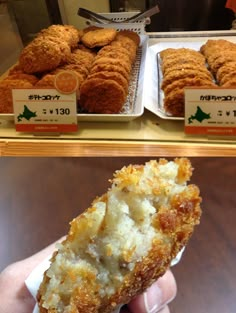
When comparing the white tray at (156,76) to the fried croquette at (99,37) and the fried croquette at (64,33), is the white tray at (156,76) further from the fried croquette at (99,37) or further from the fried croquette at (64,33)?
the fried croquette at (64,33)

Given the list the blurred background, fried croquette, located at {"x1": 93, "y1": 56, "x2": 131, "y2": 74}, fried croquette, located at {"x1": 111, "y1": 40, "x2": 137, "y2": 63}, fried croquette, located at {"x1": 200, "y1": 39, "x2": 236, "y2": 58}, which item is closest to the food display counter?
fried croquette, located at {"x1": 93, "y1": 56, "x2": 131, "y2": 74}

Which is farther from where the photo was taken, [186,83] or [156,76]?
[156,76]

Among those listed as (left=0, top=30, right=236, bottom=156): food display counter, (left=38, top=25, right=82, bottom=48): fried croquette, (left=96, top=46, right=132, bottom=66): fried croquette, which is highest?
(left=38, top=25, right=82, bottom=48): fried croquette

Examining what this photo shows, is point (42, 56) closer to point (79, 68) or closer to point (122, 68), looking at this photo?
point (79, 68)

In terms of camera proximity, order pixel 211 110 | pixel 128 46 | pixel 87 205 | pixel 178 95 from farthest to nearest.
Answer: pixel 128 46 → pixel 178 95 → pixel 211 110 → pixel 87 205

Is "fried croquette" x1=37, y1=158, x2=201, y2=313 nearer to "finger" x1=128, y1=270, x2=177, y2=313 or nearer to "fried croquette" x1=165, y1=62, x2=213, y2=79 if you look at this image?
"finger" x1=128, y1=270, x2=177, y2=313

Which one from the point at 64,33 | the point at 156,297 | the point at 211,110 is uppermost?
the point at 64,33

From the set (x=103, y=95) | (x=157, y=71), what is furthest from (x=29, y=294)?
(x=157, y=71)
